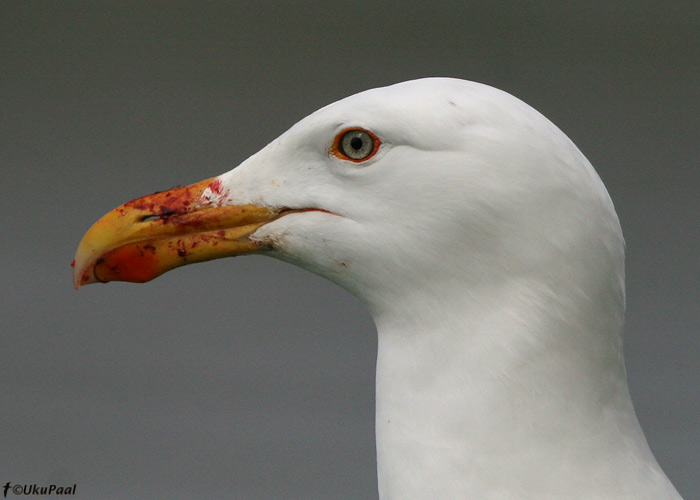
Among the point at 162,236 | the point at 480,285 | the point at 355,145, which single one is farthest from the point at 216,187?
the point at 480,285

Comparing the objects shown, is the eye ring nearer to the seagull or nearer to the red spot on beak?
the seagull

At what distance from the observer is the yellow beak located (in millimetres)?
1999

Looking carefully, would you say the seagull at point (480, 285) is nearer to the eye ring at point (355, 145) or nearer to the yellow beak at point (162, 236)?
the eye ring at point (355, 145)

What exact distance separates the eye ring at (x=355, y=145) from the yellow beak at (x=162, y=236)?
0.74 ft

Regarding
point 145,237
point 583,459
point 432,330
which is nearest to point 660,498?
point 583,459

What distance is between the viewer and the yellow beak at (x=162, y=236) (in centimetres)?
200

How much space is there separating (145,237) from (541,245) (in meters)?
Result: 0.84

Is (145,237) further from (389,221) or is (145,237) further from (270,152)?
(389,221)

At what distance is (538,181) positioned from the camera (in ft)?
5.81

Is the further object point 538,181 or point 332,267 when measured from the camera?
point 332,267

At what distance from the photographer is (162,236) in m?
2.05

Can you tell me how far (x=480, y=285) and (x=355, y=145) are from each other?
36 centimetres

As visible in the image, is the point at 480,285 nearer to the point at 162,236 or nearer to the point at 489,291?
the point at 489,291

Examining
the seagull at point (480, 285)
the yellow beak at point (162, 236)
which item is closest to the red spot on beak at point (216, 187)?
the yellow beak at point (162, 236)
